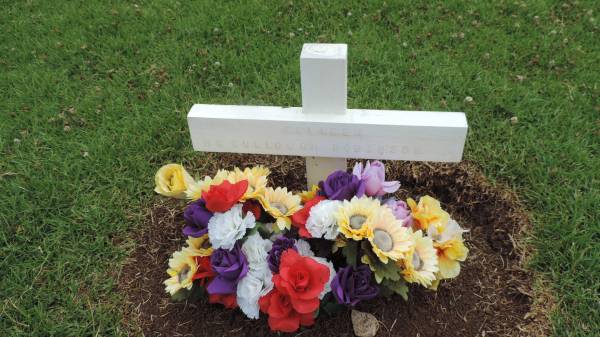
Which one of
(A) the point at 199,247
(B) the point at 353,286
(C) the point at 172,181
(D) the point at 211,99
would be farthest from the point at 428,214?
(D) the point at 211,99

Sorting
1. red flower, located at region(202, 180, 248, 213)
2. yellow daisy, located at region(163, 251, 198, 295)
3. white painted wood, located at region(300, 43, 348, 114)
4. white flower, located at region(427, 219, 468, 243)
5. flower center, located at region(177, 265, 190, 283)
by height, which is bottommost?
flower center, located at region(177, 265, 190, 283)

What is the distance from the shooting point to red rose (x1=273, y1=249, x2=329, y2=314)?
4.87ft

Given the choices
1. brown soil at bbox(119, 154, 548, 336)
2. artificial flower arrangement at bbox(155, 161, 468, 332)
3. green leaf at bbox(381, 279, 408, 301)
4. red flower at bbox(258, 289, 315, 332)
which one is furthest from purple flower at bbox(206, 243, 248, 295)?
green leaf at bbox(381, 279, 408, 301)

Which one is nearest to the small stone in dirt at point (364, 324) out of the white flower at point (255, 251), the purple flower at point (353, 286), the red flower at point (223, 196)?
the purple flower at point (353, 286)

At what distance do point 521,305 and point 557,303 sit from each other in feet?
0.43

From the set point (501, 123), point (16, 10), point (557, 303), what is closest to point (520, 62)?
point (501, 123)

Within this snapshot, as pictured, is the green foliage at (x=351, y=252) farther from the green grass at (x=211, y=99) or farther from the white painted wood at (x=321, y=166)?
the green grass at (x=211, y=99)

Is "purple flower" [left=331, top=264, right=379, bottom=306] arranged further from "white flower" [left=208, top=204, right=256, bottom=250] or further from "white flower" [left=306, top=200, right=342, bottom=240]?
"white flower" [left=208, top=204, right=256, bottom=250]

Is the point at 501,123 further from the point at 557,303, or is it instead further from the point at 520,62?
the point at 557,303

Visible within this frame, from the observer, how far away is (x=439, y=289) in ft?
6.34

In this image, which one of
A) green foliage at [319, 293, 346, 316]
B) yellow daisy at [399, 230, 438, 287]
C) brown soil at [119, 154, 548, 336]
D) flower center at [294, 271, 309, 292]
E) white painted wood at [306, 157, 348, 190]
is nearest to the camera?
flower center at [294, 271, 309, 292]

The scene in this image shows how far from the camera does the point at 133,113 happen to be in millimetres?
2820

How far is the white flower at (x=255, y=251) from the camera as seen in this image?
1.68 metres

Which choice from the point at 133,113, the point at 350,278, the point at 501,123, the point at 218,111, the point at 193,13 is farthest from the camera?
the point at 193,13
